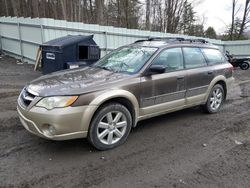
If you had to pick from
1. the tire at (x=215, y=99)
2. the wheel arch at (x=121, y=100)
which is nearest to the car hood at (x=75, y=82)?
the wheel arch at (x=121, y=100)

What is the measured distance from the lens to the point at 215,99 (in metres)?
5.60

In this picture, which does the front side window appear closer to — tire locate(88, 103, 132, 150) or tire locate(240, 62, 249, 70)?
tire locate(88, 103, 132, 150)

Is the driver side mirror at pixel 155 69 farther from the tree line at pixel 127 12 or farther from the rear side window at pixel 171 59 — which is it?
the tree line at pixel 127 12

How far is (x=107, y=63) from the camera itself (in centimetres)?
471

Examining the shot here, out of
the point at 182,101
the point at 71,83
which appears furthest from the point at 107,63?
the point at 182,101

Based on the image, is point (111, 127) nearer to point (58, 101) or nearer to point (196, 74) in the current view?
point (58, 101)

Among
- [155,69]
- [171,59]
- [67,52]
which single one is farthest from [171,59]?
[67,52]

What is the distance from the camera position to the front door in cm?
410

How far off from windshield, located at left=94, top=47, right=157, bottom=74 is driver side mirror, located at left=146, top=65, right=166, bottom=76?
0.55ft

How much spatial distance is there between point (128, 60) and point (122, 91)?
0.92m

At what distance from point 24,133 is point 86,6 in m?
22.8

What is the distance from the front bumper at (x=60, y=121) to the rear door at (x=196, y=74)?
2.30m

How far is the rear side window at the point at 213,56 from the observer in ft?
17.7

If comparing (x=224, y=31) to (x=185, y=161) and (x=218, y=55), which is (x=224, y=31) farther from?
(x=185, y=161)
